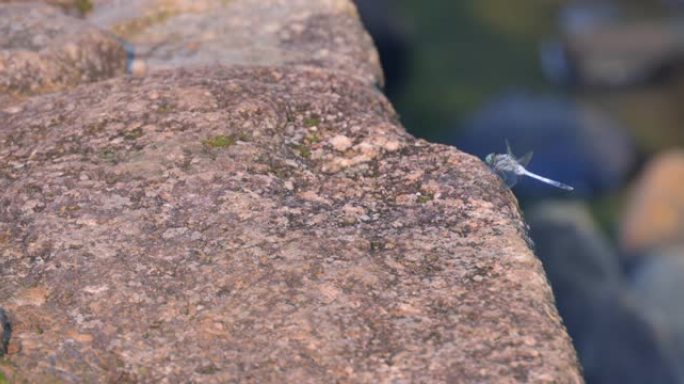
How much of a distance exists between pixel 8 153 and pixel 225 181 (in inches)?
16.7

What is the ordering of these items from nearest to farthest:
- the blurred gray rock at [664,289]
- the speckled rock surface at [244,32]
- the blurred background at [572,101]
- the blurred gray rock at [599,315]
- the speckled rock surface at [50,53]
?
the speckled rock surface at [50,53] < the speckled rock surface at [244,32] < the blurred gray rock at [599,315] < the blurred gray rock at [664,289] < the blurred background at [572,101]

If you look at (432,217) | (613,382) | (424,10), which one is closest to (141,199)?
(432,217)

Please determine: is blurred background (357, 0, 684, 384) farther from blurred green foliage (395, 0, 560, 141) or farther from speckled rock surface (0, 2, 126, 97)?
speckled rock surface (0, 2, 126, 97)

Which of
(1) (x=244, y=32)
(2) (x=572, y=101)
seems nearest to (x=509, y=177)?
(1) (x=244, y=32)

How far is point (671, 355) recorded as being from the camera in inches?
171

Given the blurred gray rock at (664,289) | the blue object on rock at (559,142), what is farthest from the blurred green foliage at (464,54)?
the blurred gray rock at (664,289)

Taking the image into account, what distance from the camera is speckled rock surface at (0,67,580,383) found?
1.59 metres

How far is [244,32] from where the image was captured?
2662mm

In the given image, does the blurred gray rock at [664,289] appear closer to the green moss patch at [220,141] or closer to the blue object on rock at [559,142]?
the blue object on rock at [559,142]

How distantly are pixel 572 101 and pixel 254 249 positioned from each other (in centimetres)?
727

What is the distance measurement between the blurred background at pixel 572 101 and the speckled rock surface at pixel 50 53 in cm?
283

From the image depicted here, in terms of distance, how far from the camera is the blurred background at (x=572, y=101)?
21.2 feet

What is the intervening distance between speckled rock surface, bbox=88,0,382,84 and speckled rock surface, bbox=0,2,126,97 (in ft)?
0.36

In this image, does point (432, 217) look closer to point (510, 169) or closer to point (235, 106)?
point (510, 169)
